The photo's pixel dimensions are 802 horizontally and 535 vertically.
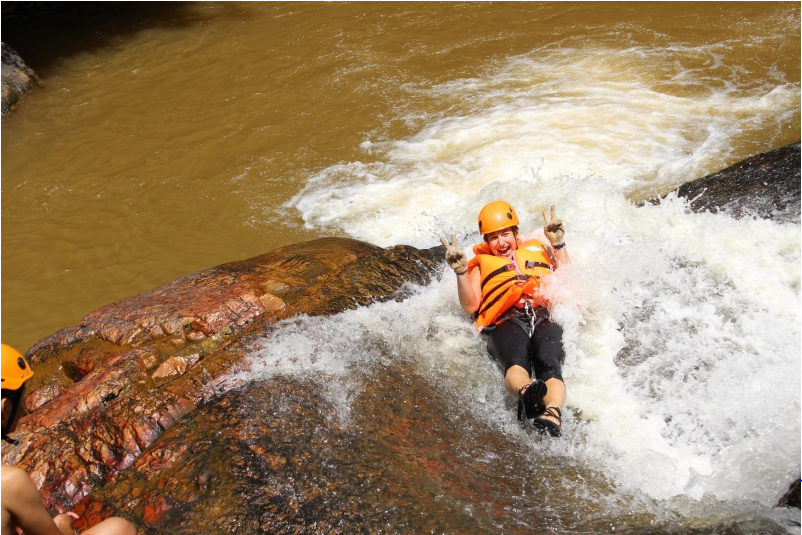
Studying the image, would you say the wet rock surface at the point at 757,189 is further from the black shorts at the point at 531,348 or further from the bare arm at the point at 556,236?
the black shorts at the point at 531,348

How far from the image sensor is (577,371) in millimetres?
4273

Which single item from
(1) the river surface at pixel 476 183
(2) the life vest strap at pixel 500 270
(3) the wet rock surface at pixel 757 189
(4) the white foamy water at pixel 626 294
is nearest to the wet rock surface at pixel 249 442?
(1) the river surface at pixel 476 183

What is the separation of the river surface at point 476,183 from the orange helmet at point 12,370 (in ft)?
4.28

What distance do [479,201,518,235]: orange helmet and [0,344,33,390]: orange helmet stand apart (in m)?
3.07

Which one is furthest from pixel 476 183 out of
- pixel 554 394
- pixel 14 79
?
pixel 14 79

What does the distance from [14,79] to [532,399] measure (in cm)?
1196

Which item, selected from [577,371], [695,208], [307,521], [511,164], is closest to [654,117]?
[511,164]

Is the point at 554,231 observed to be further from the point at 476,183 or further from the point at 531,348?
the point at 476,183

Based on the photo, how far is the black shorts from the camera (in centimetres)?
408

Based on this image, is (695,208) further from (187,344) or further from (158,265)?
(158,265)

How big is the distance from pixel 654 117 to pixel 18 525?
8.54 meters

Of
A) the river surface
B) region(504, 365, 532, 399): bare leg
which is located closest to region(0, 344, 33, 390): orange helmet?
the river surface

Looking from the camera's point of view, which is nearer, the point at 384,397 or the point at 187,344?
the point at 384,397

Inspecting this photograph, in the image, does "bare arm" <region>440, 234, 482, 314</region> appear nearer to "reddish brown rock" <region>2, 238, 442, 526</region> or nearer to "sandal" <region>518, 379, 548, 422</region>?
"reddish brown rock" <region>2, 238, 442, 526</region>
